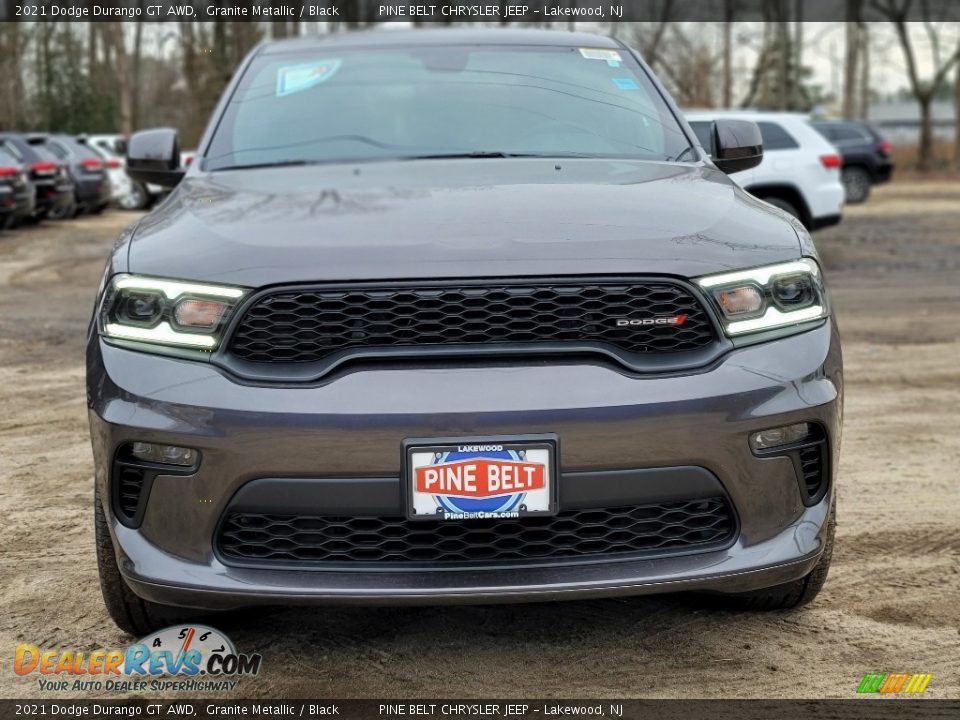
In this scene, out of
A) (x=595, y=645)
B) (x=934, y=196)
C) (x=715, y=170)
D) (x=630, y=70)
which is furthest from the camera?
(x=934, y=196)

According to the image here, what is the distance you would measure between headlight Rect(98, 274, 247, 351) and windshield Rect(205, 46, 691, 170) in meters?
1.09

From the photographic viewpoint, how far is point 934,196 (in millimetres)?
29672

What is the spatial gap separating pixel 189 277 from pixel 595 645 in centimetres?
137

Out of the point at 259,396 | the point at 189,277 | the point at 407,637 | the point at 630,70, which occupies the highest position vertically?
the point at 630,70

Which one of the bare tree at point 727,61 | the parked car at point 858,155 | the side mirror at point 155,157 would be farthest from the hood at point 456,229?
the bare tree at point 727,61

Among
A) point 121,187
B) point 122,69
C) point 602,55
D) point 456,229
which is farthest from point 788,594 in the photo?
Result: point 122,69

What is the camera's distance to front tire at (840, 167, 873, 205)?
2508 cm

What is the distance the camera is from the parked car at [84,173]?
23344 mm

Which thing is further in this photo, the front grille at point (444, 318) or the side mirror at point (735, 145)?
the side mirror at point (735, 145)

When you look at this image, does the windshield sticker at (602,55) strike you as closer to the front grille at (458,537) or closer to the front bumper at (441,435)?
the front bumper at (441,435)

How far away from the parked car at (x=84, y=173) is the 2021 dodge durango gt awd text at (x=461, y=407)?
21.4 metres

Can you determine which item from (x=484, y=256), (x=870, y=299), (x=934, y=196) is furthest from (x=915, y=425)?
(x=934, y=196)

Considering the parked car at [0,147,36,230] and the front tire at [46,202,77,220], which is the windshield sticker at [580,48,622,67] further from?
the front tire at [46,202,77,220]

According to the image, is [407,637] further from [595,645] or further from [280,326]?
[280,326]
